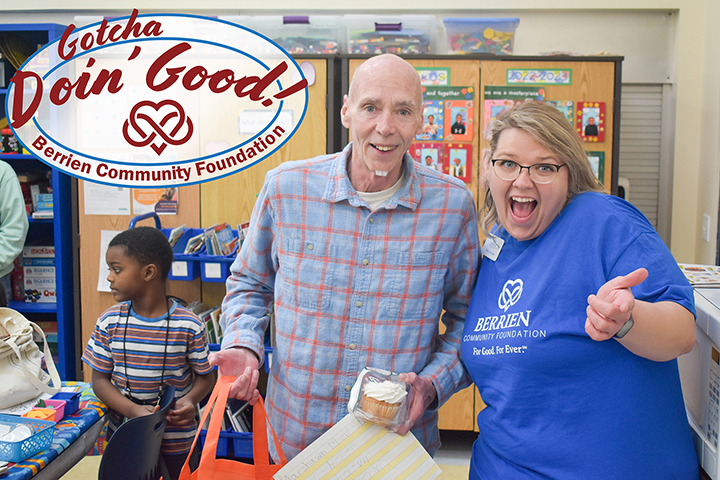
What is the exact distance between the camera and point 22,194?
3578 mm

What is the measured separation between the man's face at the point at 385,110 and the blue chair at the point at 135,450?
999 millimetres

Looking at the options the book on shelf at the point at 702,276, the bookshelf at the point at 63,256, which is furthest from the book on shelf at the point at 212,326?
the book on shelf at the point at 702,276

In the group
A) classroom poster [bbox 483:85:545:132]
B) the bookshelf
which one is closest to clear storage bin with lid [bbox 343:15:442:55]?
classroom poster [bbox 483:85:545:132]

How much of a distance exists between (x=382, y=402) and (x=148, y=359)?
1347 mm

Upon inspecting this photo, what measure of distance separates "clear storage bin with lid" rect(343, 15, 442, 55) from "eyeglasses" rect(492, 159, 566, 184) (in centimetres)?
229

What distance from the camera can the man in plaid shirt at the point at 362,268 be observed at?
1407mm

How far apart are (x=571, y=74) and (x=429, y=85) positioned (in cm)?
82

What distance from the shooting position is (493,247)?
4.58ft

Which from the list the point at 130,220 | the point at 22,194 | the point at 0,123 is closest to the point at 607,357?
the point at 130,220

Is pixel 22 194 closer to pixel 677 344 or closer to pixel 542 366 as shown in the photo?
pixel 542 366

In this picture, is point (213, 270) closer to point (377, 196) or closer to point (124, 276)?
point (124, 276)

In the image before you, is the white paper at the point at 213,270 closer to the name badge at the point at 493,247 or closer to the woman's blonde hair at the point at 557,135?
the name badge at the point at 493,247

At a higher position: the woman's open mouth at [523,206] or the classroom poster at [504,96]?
the classroom poster at [504,96]

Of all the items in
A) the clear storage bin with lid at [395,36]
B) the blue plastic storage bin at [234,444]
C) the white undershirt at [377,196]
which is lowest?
the blue plastic storage bin at [234,444]
